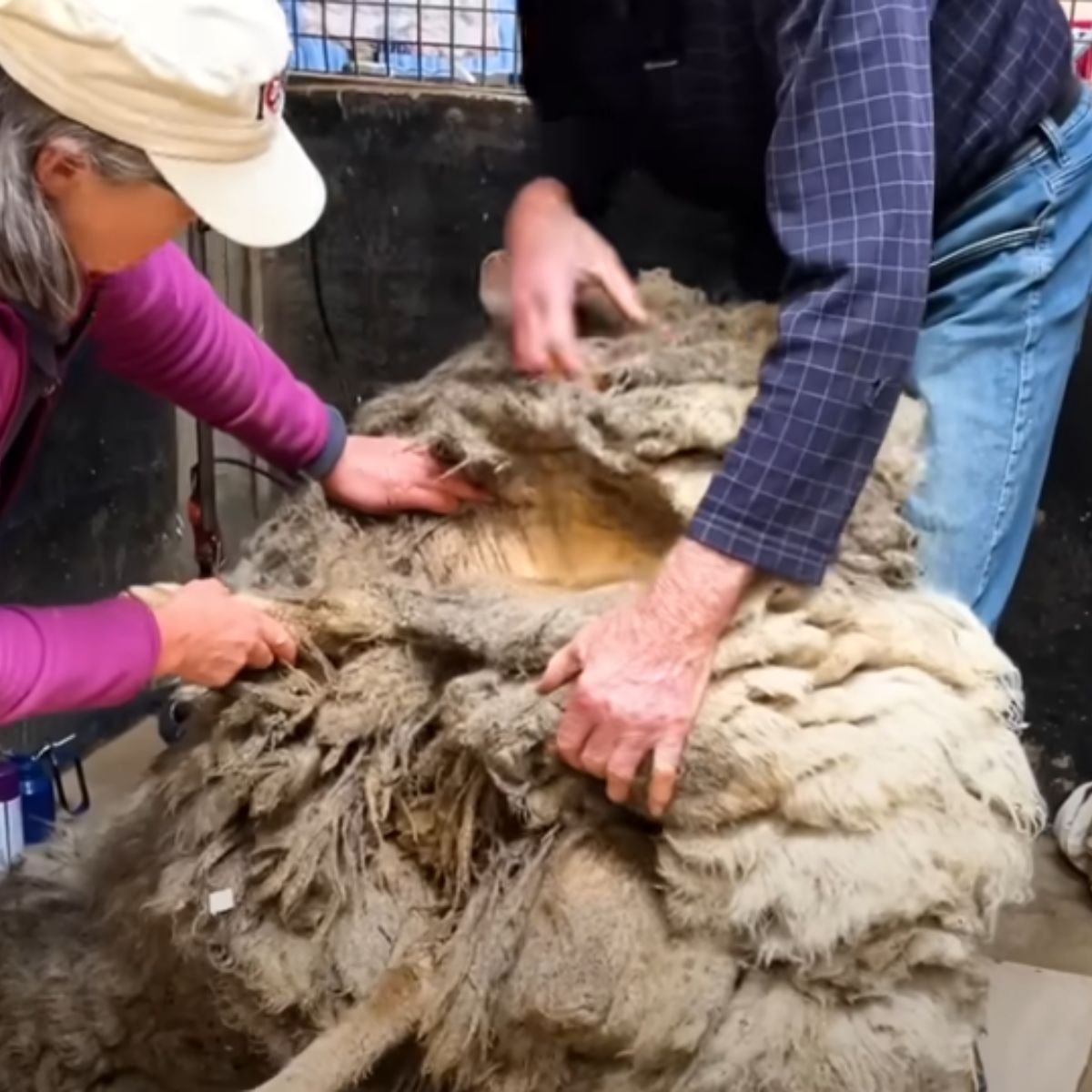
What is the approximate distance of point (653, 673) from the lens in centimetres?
113

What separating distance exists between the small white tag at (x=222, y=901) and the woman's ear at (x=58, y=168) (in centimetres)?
55

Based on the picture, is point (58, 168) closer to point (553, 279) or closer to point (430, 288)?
point (553, 279)

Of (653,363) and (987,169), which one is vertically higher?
(987,169)

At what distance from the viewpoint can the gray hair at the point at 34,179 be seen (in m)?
1.09

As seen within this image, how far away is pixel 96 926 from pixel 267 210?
0.71m

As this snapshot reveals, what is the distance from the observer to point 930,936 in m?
1.11

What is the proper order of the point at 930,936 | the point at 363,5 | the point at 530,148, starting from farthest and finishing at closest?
the point at 363,5, the point at 530,148, the point at 930,936

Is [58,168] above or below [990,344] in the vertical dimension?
above

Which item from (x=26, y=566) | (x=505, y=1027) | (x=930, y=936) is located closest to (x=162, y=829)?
(x=505, y=1027)

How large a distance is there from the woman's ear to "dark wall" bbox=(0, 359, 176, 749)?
1355 millimetres

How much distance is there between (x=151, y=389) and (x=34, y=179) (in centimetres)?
49

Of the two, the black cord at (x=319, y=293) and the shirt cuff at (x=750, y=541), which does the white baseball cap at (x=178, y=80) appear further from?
the black cord at (x=319, y=293)

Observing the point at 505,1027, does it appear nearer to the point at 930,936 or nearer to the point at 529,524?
the point at 930,936

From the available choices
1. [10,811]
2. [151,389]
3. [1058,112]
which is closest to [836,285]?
[1058,112]
